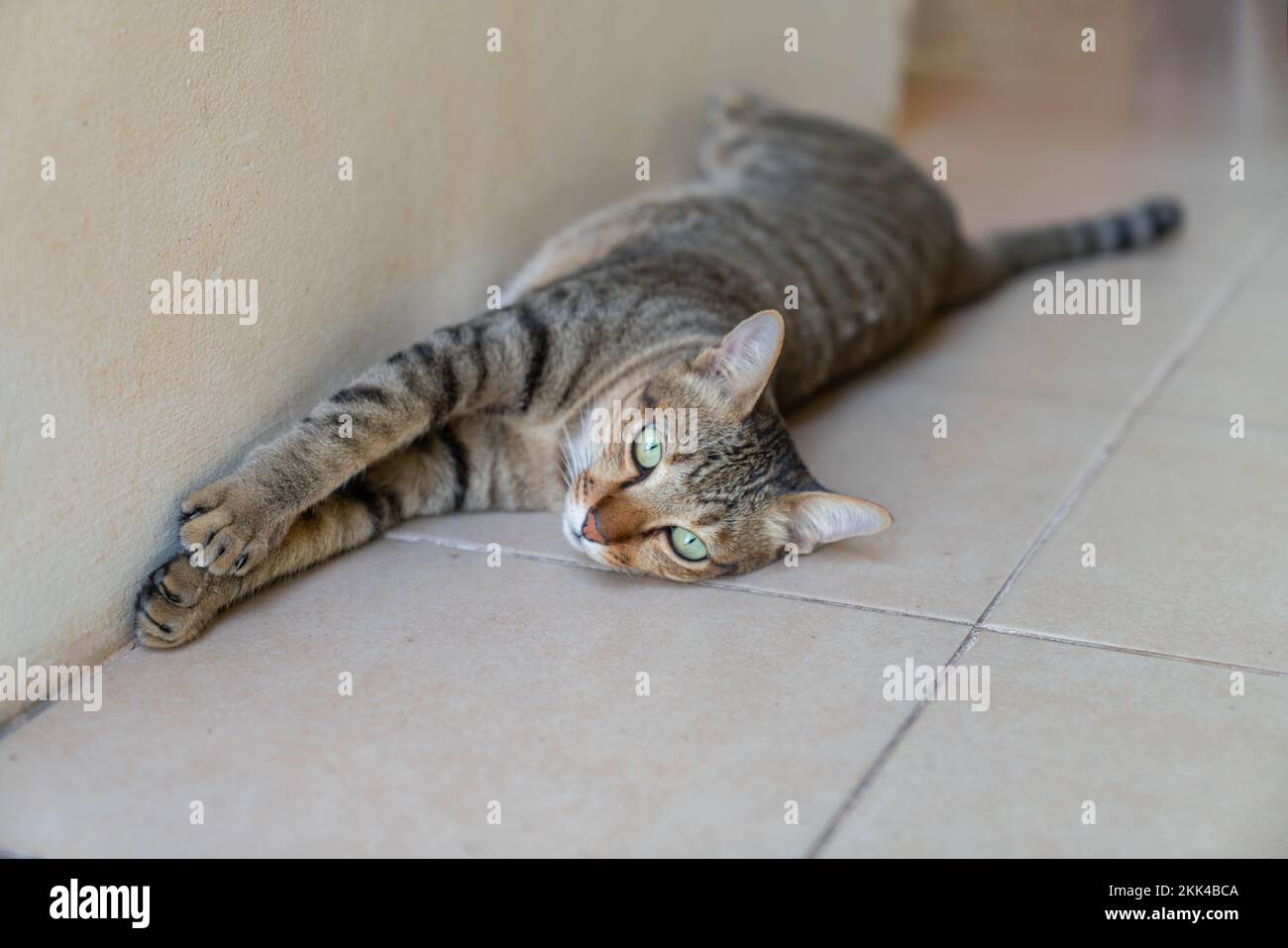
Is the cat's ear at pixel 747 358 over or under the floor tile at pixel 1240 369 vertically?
over

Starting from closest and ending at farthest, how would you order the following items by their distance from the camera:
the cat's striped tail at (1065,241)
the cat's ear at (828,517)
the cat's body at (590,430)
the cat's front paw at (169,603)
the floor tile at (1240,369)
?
the cat's front paw at (169,603)
the cat's body at (590,430)
the cat's ear at (828,517)
the floor tile at (1240,369)
the cat's striped tail at (1065,241)

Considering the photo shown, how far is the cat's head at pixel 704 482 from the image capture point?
2293mm

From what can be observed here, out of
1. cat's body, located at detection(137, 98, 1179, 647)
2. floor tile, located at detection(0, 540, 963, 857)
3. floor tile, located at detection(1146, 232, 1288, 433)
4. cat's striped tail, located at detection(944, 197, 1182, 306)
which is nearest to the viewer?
floor tile, located at detection(0, 540, 963, 857)

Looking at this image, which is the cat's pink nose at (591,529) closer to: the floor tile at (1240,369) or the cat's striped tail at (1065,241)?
the floor tile at (1240,369)

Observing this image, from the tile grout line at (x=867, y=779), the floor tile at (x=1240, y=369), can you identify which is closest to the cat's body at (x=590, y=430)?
the tile grout line at (x=867, y=779)

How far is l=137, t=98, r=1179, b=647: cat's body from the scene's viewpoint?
2227 millimetres

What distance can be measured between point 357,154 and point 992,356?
173 cm

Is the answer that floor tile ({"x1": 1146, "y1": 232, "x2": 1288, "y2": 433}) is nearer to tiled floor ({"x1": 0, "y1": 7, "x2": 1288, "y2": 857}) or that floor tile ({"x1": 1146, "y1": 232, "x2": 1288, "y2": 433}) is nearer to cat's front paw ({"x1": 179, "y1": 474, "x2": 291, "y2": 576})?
tiled floor ({"x1": 0, "y1": 7, "x2": 1288, "y2": 857})

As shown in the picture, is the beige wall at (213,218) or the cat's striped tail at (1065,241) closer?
the beige wall at (213,218)

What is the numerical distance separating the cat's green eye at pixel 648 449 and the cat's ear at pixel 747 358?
0.49 ft

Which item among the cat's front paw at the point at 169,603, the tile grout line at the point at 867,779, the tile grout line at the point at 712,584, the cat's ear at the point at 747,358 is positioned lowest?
the tile grout line at the point at 867,779

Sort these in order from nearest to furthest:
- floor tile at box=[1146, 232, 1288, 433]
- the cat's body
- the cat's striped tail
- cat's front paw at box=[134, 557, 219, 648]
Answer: cat's front paw at box=[134, 557, 219, 648], the cat's body, floor tile at box=[1146, 232, 1288, 433], the cat's striped tail

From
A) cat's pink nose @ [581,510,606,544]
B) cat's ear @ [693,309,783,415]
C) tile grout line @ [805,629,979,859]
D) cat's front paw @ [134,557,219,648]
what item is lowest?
tile grout line @ [805,629,979,859]

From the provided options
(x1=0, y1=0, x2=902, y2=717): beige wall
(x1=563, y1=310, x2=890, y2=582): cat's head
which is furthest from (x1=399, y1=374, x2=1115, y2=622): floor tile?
(x1=0, y1=0, x2=902, y2=717): beige wall
